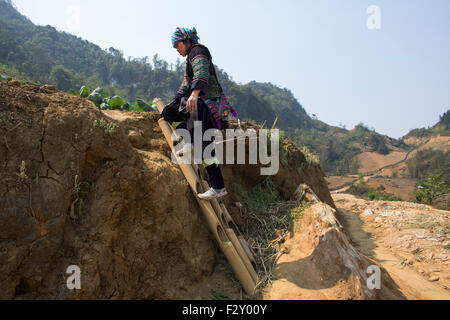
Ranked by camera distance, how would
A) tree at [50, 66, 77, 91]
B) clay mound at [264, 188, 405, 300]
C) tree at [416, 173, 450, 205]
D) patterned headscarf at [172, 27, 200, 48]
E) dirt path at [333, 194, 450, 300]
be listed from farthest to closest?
tree at [50, 66, 77, 91]
tree at [416, 173, 450, 205]
dirt path at [333, 194, 450, 300]
patterned headscarf at [172, 27, 200, 48]
clay mound at [264, 188, 405, 300]

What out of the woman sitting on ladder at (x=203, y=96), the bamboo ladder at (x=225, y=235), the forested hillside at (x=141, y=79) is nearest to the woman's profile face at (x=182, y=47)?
the woman sitting on ladder at (x=203, y=96)

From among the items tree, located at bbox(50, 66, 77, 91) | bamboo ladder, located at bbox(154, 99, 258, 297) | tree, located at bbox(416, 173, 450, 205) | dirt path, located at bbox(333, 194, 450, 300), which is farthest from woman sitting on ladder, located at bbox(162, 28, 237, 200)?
tree, located at bbox(50, 66, 77, 91)

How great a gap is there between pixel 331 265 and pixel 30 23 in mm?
71077

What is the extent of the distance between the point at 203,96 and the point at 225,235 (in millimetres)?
1419

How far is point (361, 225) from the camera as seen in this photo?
6.02m

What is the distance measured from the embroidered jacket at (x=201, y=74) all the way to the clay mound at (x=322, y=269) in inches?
71.5

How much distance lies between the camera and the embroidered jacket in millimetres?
2578

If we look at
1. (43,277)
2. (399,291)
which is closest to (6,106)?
(43,277)

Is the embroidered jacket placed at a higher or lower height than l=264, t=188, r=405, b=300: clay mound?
higher

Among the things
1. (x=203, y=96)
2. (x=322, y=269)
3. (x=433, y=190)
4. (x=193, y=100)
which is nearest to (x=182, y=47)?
(x=203, y=96)

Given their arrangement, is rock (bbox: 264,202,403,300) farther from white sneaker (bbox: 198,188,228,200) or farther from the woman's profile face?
the woman's profile face

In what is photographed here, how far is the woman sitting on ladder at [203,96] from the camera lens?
8.49ft

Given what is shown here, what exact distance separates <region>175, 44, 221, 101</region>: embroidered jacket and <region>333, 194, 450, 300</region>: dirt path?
121 inches
